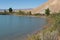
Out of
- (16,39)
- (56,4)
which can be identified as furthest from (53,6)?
(16,39)

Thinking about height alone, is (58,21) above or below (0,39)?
above

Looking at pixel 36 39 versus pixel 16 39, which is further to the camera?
pixel 16 39

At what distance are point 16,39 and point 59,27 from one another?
4.96 metres

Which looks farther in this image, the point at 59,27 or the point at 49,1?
the point at 49,1

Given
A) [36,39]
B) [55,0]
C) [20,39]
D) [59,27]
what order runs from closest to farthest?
[36,39] → [59,27] → [20,39] → [55,0]

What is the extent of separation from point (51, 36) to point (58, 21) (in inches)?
231

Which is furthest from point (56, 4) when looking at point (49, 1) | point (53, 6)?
point (49, 1)

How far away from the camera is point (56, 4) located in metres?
123

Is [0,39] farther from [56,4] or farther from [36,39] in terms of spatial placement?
[56,4]

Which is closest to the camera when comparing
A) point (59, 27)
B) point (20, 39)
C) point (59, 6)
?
point (59, 27)

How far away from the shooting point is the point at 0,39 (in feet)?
60.2

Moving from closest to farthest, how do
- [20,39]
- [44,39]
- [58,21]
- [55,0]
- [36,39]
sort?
[44,39] → [36,39] → [58,21] → [20,39] → [55,0]

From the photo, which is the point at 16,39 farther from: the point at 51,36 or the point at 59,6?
the point at 59,6

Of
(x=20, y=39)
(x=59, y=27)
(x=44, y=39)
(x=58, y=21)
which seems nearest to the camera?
(x=44, y=39)
